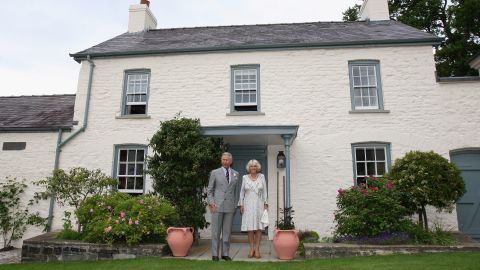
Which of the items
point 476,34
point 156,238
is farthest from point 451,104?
point 476,34

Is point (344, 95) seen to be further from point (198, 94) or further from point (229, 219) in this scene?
point (229, 219)

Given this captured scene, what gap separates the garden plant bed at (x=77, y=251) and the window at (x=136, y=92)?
466cm

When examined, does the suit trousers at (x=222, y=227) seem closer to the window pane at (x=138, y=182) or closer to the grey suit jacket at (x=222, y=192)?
the grey suit jacket at (x=222, y=192)

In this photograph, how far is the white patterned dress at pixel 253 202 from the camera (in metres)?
6.59

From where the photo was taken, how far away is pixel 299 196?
9.75 meters

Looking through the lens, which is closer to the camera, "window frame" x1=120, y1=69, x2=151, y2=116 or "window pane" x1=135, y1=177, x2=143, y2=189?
"window pane" x1=135, y1=177, x2=143, y2=189

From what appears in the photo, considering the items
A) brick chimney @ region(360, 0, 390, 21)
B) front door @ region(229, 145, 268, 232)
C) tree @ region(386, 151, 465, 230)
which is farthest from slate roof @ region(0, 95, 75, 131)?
brick chimney @ region(360, 0, 390, 21)

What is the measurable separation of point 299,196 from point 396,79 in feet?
15.1

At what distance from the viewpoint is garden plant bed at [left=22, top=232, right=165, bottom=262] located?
7027 mm

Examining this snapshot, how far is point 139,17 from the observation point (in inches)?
533

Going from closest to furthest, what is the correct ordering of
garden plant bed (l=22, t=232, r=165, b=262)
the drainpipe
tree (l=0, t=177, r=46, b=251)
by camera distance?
garden plant bed (l=22, t=232, r=165, b=262) → tree (l=0, t=177, r=46, b=251) → the drainpipe

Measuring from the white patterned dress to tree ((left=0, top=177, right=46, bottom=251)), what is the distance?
6.92 metres

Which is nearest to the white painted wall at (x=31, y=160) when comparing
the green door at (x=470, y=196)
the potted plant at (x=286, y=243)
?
the potted plant at (x=286, y=243)

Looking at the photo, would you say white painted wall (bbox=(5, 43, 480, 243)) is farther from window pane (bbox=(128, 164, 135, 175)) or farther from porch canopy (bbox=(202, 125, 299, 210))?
porch canopy (bbox=(202, 125, 299, 210))
